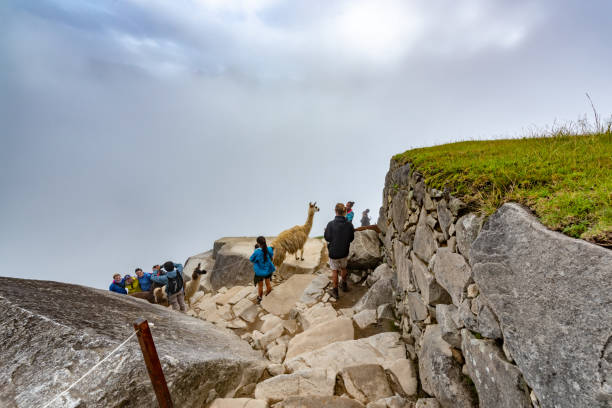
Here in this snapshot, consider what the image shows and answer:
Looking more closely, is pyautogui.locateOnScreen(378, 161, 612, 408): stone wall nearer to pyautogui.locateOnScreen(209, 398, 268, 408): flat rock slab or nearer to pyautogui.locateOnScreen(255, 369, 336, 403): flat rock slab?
pyautogui.locateOnScreen(255, 369, 336, 403): flat rock slab

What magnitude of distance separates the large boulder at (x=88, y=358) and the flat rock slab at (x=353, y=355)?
79 centimetres

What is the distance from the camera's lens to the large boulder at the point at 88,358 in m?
2.74

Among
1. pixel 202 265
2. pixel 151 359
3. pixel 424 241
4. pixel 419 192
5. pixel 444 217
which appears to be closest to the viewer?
pixel 151 359

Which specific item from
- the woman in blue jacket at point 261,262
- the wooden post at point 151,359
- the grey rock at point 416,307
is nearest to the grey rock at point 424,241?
the grey rock at point 416,307

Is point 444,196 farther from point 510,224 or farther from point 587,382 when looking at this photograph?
Result: point 587,382

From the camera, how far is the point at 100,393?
2.71m

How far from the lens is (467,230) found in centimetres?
285

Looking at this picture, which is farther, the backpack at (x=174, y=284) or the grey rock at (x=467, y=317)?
the backpack at (x=174, y=284)

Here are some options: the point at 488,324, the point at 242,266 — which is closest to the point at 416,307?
the point at 488,324

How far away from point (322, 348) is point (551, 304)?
366 centimetres

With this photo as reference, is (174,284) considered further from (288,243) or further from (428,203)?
(428,203)

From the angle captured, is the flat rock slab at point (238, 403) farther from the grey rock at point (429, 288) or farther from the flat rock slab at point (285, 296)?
the flat rock slab at point (285, 296)

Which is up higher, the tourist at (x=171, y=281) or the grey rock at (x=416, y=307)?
the tourist at (x=171, y=281)

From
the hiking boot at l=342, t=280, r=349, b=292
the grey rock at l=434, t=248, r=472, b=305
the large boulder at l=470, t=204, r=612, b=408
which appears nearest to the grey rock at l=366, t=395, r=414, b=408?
the grey rock at l=434, t=248, r=472, b=305
